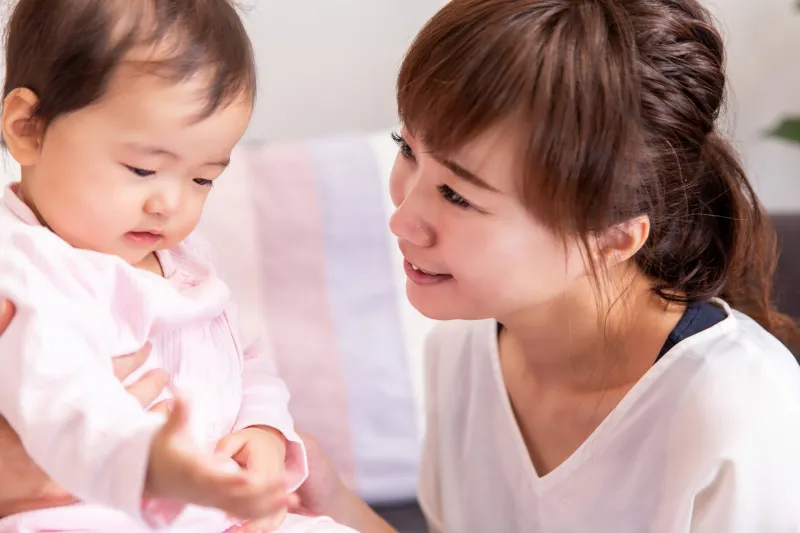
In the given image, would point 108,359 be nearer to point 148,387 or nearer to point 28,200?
point 148,387

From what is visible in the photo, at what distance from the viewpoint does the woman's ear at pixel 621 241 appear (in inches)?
38.0

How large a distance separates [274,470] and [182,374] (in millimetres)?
146

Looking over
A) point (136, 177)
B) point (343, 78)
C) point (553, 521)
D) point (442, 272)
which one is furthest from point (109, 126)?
point (343, 78)

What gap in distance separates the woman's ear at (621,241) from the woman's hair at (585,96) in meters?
0.02

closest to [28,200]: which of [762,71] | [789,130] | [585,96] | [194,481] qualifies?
[194,481]

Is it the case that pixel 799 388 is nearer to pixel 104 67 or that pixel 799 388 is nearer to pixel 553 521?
pixel 553 521

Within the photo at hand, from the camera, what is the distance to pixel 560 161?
2.89 ft

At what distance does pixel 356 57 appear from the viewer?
1.83 metres

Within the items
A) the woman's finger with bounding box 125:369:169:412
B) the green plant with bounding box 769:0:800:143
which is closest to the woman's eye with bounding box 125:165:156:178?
the woman's finger with bounding box 125:369:169:412

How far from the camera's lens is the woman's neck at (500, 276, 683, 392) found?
3.57 feet

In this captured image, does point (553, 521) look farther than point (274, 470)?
Yes

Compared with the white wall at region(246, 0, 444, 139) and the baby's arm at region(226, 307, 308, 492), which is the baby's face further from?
the white wall at region(246, 0, 444, 139)

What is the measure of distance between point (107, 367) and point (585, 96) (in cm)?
52

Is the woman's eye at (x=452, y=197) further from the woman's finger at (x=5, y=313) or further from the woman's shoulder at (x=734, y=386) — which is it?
the woman's finger at (x=5, y=313)
